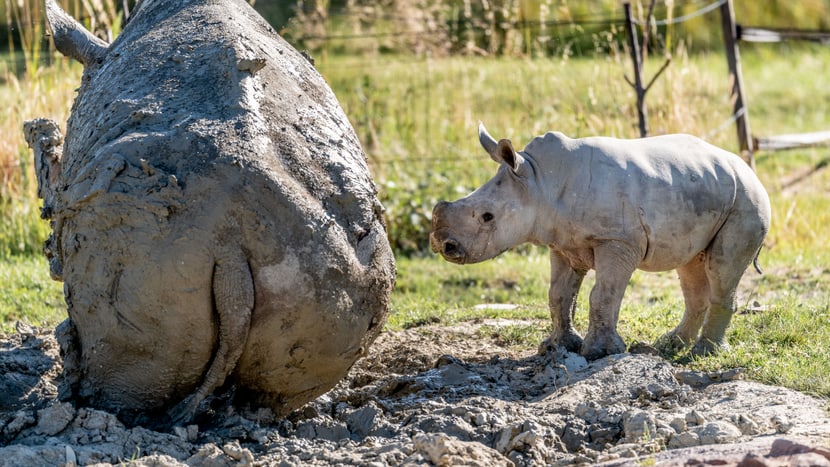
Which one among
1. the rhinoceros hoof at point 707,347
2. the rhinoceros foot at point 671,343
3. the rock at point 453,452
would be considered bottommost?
the rhinoceros foot at point 671,343

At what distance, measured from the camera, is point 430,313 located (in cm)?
699

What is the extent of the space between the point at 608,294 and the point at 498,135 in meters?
5.18

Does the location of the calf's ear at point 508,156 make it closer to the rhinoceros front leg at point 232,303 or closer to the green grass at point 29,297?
the rhinoceros front leg at point 232,303

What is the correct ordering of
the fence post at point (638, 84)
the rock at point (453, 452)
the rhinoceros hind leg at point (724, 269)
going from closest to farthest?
1. the rock at point (453, 452)
2. the rhinoceros hind leg at point (724, 269)
3. the fence post at point (638, 84)

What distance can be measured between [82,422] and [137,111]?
1.20 meters

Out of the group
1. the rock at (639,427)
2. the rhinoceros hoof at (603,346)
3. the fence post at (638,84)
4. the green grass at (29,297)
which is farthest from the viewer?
the fence post at (638,84)

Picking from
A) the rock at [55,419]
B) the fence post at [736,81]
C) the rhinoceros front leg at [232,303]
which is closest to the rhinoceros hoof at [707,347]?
the rhinoceros front leg at [232,303]

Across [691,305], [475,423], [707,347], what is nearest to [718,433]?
[475,423]

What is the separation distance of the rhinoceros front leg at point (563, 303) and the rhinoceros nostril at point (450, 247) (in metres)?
0.61

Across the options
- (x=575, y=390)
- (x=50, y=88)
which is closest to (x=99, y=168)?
(x=575, y=390)

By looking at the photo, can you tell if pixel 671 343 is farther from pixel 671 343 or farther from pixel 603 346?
pixel 603 346

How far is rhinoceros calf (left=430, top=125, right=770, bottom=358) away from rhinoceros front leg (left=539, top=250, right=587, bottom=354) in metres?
0.10

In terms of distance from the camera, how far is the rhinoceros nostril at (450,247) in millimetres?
5266

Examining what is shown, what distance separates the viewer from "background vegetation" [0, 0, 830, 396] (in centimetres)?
652
